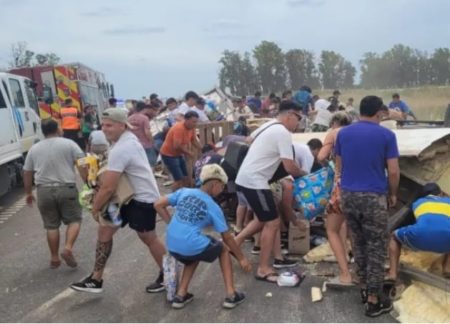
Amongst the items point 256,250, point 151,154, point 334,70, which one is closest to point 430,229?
point 256,250

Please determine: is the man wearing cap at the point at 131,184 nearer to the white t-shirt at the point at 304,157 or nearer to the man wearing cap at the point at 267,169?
the man wearing cap at the point at 267,169

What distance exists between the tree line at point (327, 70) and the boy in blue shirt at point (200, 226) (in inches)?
2041

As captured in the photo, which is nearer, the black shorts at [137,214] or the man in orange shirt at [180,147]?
the black shorts at [137,214]

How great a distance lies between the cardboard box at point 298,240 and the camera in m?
6.18

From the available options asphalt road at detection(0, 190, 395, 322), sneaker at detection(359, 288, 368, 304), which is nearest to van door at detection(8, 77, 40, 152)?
asphalt road at detection(0, 190, 395, 322)

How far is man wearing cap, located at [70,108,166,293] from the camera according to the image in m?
4.78

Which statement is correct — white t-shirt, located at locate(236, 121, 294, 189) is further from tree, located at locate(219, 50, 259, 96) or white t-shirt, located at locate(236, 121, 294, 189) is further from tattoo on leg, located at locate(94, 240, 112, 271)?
tree, located at locate(219, 50, 259, 96)

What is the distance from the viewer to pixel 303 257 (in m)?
6.08

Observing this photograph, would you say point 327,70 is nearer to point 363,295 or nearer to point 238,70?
point 238,70

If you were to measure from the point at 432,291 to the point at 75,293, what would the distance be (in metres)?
3.28

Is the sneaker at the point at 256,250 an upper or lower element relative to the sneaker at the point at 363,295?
lower

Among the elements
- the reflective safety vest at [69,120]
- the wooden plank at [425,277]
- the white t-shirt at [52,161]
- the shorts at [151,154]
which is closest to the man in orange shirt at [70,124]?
the reflective safety vest at [69,120]

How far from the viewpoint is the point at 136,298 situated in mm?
5102

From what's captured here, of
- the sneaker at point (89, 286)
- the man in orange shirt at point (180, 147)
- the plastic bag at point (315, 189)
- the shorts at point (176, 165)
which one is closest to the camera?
the sneaker at point (89, 286)
